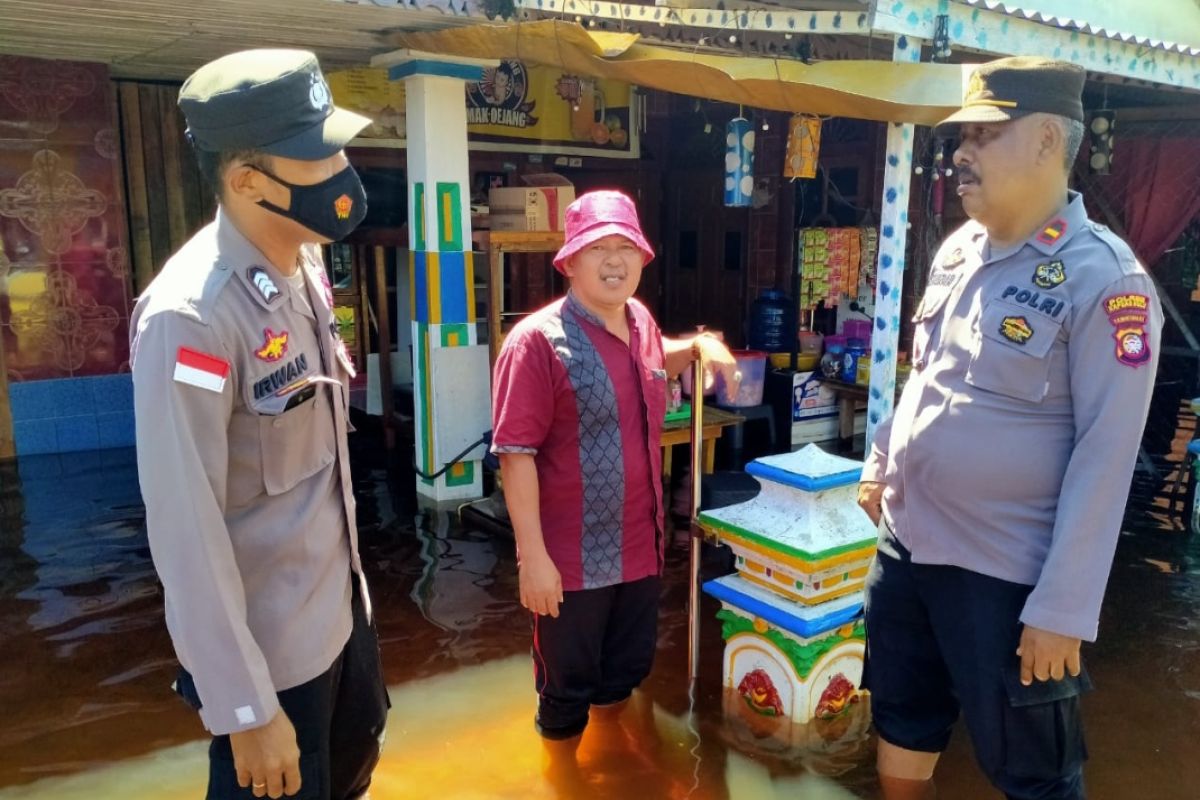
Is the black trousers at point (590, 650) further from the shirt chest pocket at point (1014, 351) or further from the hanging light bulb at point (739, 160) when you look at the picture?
the hanging light bulb at point (739, 160)

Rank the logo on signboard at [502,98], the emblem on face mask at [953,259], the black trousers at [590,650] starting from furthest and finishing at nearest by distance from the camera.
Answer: the logo on signboard at [502,98], the black trousers at [590,650], the emblem on face mask at [953,259]

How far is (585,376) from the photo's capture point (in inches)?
108

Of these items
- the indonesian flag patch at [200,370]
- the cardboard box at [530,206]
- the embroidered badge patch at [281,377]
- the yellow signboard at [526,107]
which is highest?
the yellow signboard at [526,107]

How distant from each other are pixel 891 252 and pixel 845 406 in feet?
10.4

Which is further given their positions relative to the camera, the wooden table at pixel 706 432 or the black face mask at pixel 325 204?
the wooden table at pixel 706 432

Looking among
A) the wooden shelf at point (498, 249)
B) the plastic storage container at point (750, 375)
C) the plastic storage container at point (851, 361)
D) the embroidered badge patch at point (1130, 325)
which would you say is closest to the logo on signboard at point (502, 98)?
the wooden shelf at point (498, 249)

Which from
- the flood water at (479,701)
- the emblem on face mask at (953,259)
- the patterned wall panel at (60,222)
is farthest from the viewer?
the patterned wall panel at (60,222)

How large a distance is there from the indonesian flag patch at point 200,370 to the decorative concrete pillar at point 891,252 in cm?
345

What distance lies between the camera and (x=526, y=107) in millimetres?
8172

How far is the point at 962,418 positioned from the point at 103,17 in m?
5.27

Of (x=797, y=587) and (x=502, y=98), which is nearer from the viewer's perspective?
(x=797, y=587)

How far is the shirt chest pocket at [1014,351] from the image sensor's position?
213 cm

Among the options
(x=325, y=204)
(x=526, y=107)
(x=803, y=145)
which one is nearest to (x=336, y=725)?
(x=325, y=204)

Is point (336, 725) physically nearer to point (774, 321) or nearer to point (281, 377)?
point (281, 377)
